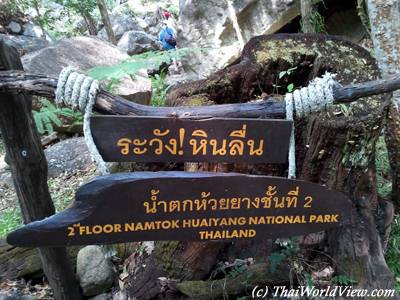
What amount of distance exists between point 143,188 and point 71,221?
0.33 meters

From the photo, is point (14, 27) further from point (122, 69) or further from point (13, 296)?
point (13, 296)

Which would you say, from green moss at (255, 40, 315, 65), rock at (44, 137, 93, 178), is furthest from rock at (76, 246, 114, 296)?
rock at (44, 137, 93, 178)

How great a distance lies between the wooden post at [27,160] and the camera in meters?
1.94

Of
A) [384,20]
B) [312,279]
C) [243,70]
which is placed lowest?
[312,279]

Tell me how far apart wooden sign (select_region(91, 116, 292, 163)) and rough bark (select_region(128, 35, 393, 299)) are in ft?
2.17

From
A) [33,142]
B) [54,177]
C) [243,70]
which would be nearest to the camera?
[33,142]

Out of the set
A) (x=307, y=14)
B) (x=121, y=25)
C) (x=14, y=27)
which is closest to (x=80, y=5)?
(x=14, y=27)

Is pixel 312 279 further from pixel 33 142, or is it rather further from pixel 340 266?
pixel 33 142

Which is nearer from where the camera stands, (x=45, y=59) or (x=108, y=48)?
(x=45, y=59)

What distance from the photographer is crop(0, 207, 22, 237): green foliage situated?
3.83 metres

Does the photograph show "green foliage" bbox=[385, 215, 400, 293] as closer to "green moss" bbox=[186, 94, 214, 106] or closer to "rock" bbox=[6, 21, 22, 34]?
"green moss" bbox=[186, 94, 214, 106]

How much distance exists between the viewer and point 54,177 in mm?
4898

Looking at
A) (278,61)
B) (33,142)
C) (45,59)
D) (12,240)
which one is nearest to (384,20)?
(278,61)

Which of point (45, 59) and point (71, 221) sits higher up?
point (45, 59)
